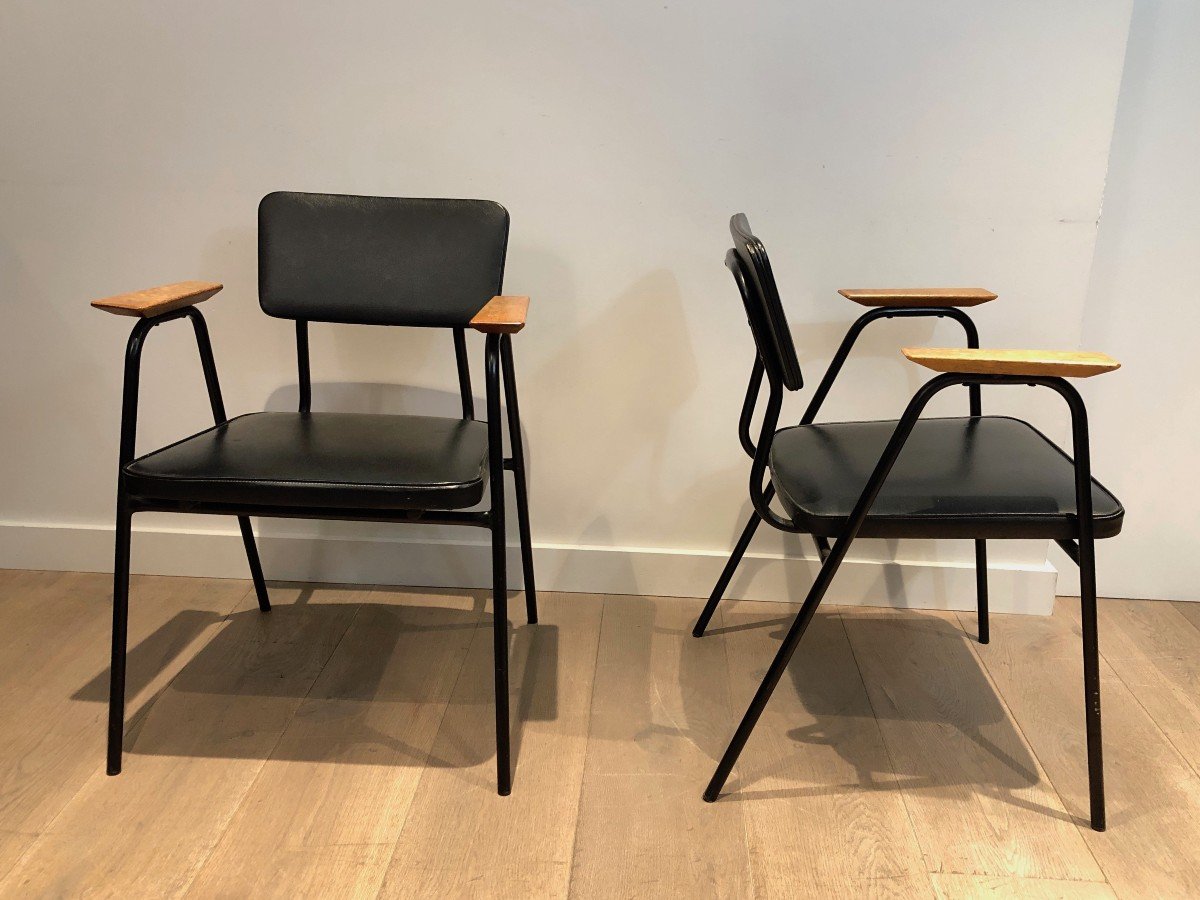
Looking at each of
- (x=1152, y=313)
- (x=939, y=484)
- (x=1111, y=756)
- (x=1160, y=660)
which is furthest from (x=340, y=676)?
(x=1152, y=313)

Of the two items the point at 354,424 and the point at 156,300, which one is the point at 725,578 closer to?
the point at 354,424

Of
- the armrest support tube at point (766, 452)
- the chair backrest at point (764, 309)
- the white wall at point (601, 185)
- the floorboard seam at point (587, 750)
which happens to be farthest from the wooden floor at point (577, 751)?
the chair backrest at point (764, 309)

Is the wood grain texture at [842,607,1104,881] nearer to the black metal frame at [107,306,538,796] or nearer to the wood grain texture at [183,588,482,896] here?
the black metal frame at [107,306,538,796]

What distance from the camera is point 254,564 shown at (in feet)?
6.21

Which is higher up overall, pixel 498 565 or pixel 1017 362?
pixel 1017 362

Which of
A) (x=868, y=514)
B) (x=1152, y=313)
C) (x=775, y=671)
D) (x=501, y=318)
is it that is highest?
(x=501, y=318)

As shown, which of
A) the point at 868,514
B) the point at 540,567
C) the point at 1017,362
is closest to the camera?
the point at 1017,362

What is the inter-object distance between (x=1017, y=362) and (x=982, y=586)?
82 cm

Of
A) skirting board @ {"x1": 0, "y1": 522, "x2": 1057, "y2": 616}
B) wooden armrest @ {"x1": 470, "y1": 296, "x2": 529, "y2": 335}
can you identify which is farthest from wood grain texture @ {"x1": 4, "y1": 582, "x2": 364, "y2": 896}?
wooden armrest @ {"x1": 470, "y1": 296, "x2": 529, "y2": 335}

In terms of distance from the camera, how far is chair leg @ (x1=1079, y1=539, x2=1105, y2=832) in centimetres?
126

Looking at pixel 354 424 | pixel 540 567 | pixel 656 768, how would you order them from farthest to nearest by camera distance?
pixel 540 567
pixel 354 424
pixel 656 768

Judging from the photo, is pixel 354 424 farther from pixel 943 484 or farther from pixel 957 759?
pixel 957 759

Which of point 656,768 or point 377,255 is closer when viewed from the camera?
point 656,768

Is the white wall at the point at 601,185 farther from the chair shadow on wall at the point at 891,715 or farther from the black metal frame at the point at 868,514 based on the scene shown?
the black metal frame at the point at 868,514
